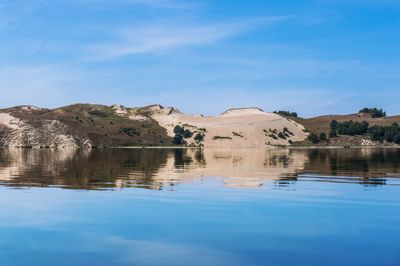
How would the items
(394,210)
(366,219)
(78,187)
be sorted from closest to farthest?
(366,219)
(394,210)
(78,187)

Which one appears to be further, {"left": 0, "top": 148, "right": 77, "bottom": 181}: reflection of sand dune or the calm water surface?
{"left": 0, "top": 148, "right": 77, "bottom": 181}: reflection of sand dune

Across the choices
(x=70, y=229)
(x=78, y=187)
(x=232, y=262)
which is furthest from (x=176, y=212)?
(x=78, y=187)

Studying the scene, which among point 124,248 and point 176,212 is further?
point 176,212

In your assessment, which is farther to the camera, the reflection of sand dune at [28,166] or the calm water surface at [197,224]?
the reflection of sand dune at [28,166]

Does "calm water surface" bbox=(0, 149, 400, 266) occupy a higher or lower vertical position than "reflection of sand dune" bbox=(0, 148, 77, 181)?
lower

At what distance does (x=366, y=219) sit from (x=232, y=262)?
44.1ft

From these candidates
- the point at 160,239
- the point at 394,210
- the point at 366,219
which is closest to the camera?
the point at 160,239

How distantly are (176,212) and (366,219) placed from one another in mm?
11453

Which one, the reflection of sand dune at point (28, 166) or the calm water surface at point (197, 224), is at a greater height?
the reflection of sand dune at point (28, 166)

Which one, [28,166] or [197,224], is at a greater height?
[28,166]

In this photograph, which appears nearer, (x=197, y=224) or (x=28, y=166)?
(x=197, y=224)

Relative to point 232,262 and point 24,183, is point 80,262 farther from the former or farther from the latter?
point 24,183

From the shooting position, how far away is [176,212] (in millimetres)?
33688

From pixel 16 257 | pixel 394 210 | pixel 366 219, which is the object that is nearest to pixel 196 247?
pixel 16 257
